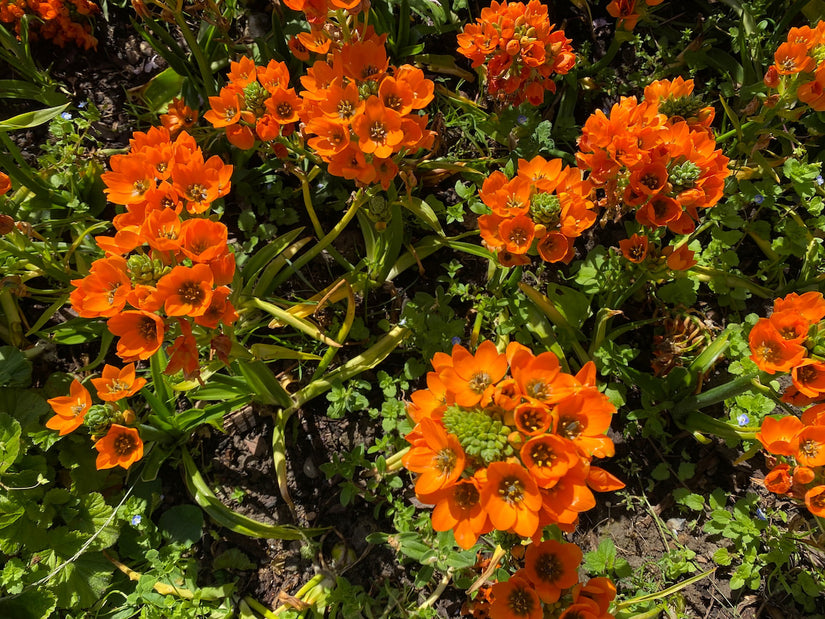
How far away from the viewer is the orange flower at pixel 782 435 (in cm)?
189

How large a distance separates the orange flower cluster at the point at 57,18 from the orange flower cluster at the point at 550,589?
408cm

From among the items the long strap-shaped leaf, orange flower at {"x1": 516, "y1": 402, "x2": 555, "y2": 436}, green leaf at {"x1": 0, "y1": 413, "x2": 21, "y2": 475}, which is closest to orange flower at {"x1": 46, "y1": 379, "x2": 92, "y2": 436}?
green leaf at {"x1": 0, "y1": 413, "x2": 21, "y2": 475}

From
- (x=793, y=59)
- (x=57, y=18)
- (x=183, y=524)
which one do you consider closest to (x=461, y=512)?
(x=183, y=524)

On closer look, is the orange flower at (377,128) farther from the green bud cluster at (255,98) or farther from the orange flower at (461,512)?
the orange flower at (461,512)

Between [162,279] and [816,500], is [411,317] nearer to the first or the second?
[162,279]

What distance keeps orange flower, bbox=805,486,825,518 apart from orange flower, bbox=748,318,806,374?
431 mm

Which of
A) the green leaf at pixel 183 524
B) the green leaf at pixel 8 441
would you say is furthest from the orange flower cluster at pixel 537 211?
the green leaf at pixel 8 441

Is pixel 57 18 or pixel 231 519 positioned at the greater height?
pixel 57 18

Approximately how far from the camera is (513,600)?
1910mm

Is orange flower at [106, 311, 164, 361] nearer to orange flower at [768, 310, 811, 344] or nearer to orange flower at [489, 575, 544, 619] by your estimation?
orange flower at [489, 575, 544, 619]

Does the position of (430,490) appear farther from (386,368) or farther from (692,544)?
(692,544)

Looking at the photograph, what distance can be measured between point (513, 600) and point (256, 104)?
2.39m

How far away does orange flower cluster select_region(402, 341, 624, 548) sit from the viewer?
156 centimetres

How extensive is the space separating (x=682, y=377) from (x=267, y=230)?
8.06ft
